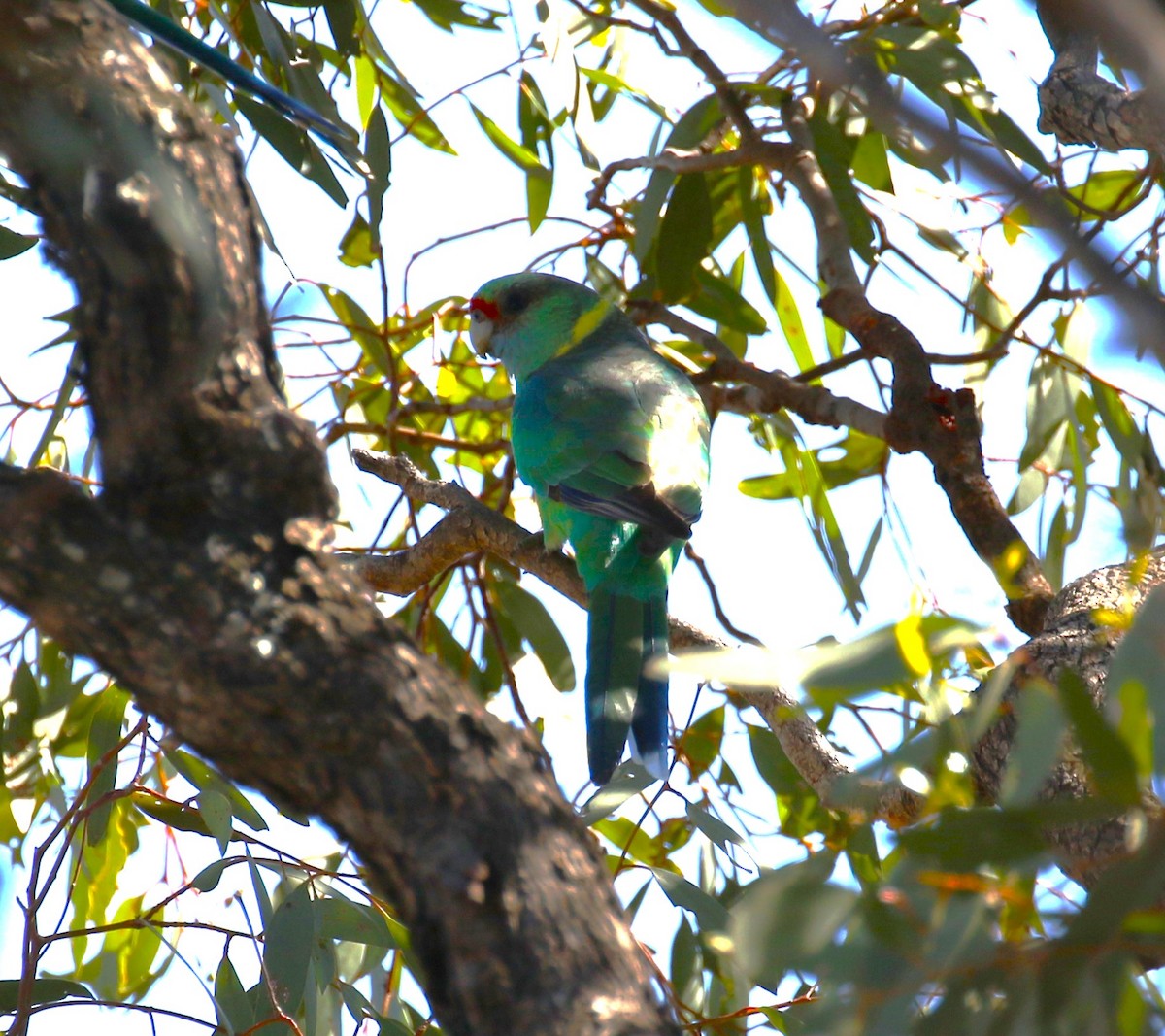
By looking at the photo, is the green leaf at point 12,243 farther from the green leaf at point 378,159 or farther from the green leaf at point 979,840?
the green leaf at point 979,840

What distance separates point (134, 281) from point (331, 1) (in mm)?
1667

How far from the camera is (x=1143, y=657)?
2.53 feet

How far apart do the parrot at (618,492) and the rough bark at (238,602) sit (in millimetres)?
1253

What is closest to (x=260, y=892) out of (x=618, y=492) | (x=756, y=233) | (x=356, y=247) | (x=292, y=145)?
(x=618, y=492)

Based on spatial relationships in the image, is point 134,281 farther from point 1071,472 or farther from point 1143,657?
point 1071,472

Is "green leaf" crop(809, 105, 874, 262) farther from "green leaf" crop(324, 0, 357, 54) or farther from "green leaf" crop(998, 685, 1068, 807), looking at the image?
"green leaf" crop(998, 685, 1068, 807)

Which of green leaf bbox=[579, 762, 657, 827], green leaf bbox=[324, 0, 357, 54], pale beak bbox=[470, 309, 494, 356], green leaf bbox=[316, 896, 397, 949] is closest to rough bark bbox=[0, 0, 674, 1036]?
green leaf bbox=[579, 762, 657, 827]

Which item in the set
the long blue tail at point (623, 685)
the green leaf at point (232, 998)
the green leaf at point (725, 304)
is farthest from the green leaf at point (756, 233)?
the green leaf at point (232, 998)

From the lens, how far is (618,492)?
2365mm

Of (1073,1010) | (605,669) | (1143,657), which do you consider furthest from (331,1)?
(1073,1010)

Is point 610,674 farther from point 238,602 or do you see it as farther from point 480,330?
point 238,602

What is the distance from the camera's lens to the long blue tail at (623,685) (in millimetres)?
2209

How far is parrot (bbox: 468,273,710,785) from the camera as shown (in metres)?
2.25

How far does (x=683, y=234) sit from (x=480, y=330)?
0.81 m
